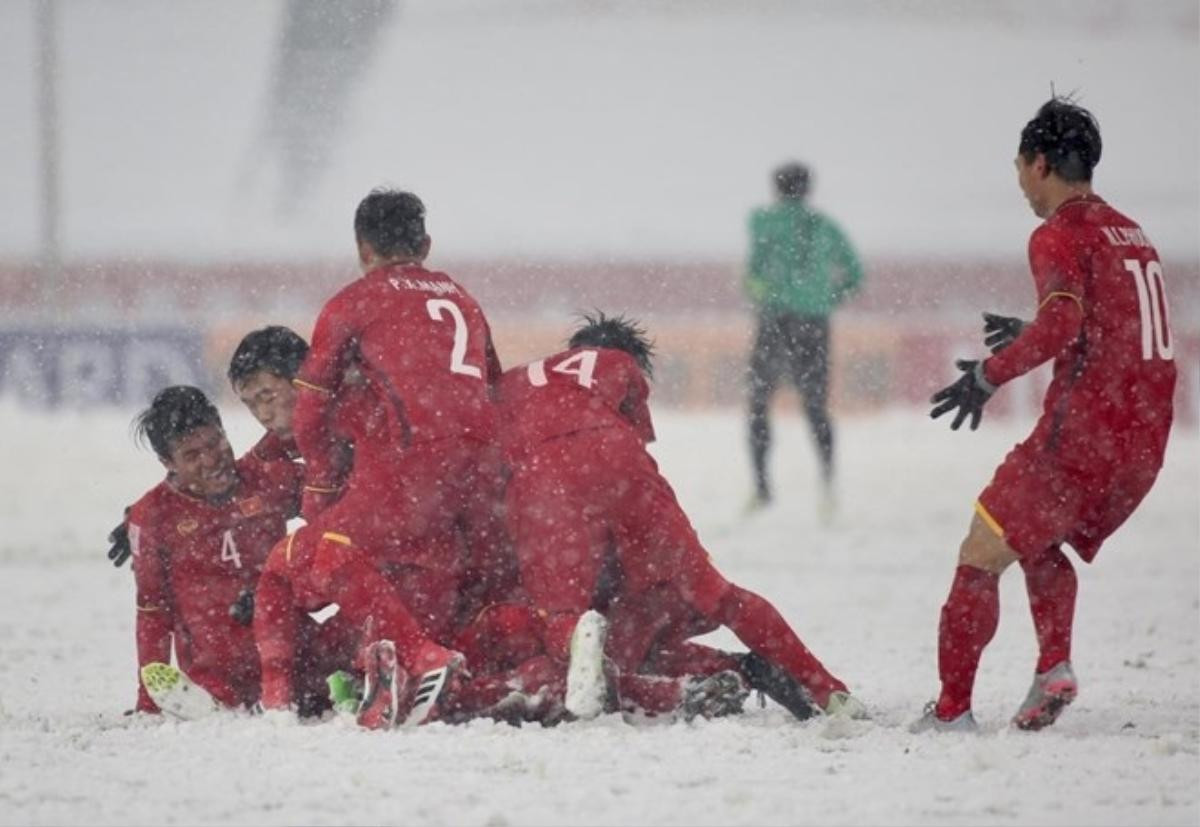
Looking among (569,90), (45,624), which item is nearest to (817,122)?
(569,90)

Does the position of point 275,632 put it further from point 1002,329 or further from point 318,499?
point 1002,329

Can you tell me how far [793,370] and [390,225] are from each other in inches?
246

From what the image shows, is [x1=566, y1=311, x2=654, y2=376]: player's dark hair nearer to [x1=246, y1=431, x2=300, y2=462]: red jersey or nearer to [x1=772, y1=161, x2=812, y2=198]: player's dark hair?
[x1=246, y1=431, x2=300, y2=462]: red jersey

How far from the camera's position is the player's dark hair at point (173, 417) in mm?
5289

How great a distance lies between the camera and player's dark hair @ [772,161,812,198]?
443 inches

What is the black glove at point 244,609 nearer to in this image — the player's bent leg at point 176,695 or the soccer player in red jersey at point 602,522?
the player's bent leg at point 176,695

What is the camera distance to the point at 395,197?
5.04 meters

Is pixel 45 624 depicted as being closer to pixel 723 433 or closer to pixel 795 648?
pixel 795 648

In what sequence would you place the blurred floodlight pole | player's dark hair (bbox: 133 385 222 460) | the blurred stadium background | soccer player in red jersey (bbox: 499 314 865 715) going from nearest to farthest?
1. soccer player in red jersey (bbox: 499 314 865 715)
2. player's dark hair (bbox: 133 385 222 460)
3. the blurred floodlight pole
4. the blurred stadium background

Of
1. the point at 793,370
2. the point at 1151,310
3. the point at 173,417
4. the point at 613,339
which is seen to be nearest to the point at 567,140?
the point at 793,370

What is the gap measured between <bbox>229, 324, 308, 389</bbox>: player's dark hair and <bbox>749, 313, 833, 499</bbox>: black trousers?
235 inches

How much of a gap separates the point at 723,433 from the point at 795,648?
1153cm

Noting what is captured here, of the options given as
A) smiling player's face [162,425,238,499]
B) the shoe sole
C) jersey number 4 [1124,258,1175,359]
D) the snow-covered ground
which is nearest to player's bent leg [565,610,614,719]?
the snow-covered ground

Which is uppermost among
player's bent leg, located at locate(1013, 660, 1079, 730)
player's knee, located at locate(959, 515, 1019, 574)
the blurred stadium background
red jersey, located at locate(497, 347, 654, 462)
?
the blurred stadium background
